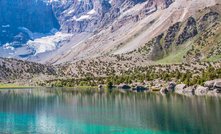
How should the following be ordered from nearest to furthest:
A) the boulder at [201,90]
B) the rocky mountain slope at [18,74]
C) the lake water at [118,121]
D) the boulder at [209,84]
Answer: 1. the lake water at [118,121]
2. the boulder at [201,90]
3. the boulder at [209,84]
4. the rocky mountain slope at [18,74]

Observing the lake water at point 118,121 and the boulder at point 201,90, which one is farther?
the boulder at point 201,90

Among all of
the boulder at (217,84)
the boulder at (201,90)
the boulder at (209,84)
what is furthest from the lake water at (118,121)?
the boulder at (209,84)

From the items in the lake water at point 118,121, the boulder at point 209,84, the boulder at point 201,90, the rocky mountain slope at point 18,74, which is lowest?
the lake water at point 118,121

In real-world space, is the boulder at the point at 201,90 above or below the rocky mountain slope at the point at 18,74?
below

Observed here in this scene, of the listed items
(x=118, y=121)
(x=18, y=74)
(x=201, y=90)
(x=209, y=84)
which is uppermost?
(x=18, y=74)

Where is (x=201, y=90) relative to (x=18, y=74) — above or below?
below

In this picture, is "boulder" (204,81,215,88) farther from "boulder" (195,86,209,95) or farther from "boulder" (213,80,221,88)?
"boulder" (195,86,209,95)

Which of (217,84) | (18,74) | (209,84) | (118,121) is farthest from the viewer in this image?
(18,74)

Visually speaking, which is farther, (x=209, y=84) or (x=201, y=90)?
(x=209, y=84)

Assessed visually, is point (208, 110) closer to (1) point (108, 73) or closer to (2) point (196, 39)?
(1) point (108, 73)

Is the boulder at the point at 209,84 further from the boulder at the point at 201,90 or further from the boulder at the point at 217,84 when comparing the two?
the boulder at the point at 201,90

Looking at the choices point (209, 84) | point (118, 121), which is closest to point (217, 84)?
point (209, 84)

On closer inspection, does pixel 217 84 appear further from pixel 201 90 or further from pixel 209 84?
pixel 201 90

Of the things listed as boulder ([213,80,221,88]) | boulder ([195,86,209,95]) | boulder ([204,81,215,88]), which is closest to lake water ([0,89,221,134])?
boulder ([195,86,209,95])
